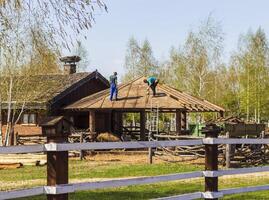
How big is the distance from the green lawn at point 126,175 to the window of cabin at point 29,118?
12.7 m

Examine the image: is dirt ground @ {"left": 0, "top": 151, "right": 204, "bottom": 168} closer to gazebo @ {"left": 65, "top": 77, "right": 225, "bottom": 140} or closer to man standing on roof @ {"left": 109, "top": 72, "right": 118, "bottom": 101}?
gazebo @ {"left": 65, "top": 77, "right": 225, "bottom": 140}

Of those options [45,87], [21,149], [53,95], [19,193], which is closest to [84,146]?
[21,149]

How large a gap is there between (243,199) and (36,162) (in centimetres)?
1354

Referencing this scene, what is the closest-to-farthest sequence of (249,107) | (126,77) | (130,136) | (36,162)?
1. (36,162)
2. (130,136)
3. (249,107)
4. (126,77)

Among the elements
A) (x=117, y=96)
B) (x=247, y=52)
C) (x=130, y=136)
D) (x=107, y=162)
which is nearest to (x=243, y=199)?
(x=107, y=162)

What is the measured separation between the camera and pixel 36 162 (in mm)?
23516

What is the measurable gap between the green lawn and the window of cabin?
12693 millimetres

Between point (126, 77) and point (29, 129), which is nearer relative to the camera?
point (29, 129)

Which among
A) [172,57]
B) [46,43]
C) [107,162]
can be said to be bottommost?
[107,162]

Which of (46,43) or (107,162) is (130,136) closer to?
(107,162)

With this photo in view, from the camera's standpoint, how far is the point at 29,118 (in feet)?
122

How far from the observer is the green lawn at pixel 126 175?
12430 mm

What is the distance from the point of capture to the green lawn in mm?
12430

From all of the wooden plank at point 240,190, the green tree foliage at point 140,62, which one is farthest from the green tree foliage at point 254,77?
the wooden plank at point 240,190
